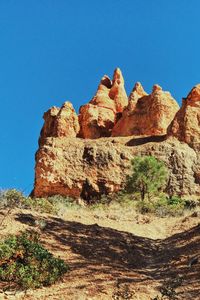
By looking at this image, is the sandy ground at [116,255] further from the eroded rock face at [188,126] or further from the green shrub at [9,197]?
the eroded rock face at [188,126]

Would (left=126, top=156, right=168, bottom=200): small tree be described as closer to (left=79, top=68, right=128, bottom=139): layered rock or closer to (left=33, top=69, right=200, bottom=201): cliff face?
(left=33, top=69, right=200, bottom=201): cliff face

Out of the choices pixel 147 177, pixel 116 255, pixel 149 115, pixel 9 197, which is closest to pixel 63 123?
pixel 149 115

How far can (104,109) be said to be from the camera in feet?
198

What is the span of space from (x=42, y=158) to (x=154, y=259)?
2862 centimetres

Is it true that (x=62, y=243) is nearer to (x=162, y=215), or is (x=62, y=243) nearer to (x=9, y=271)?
(x=9, y=271)

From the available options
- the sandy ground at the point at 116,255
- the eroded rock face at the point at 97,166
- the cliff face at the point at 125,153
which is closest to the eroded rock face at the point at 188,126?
the cliff face at the point at 125,153

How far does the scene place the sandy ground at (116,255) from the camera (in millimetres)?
7309

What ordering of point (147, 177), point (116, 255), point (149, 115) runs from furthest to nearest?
point (149, 115) < point (147, 177) < point (116, 255)

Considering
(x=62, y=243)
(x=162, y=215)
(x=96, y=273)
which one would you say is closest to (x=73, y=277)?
(x=96, y=273)

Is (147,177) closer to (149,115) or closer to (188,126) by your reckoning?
(188,126)

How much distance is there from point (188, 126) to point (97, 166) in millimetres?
10123

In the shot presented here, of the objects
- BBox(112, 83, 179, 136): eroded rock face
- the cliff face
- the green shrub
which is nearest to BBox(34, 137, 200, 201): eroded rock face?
the cliff face

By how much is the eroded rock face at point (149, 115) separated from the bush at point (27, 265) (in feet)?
134

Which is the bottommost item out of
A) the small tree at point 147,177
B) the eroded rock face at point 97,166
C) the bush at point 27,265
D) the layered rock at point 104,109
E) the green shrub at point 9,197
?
the bush at point 27,265
